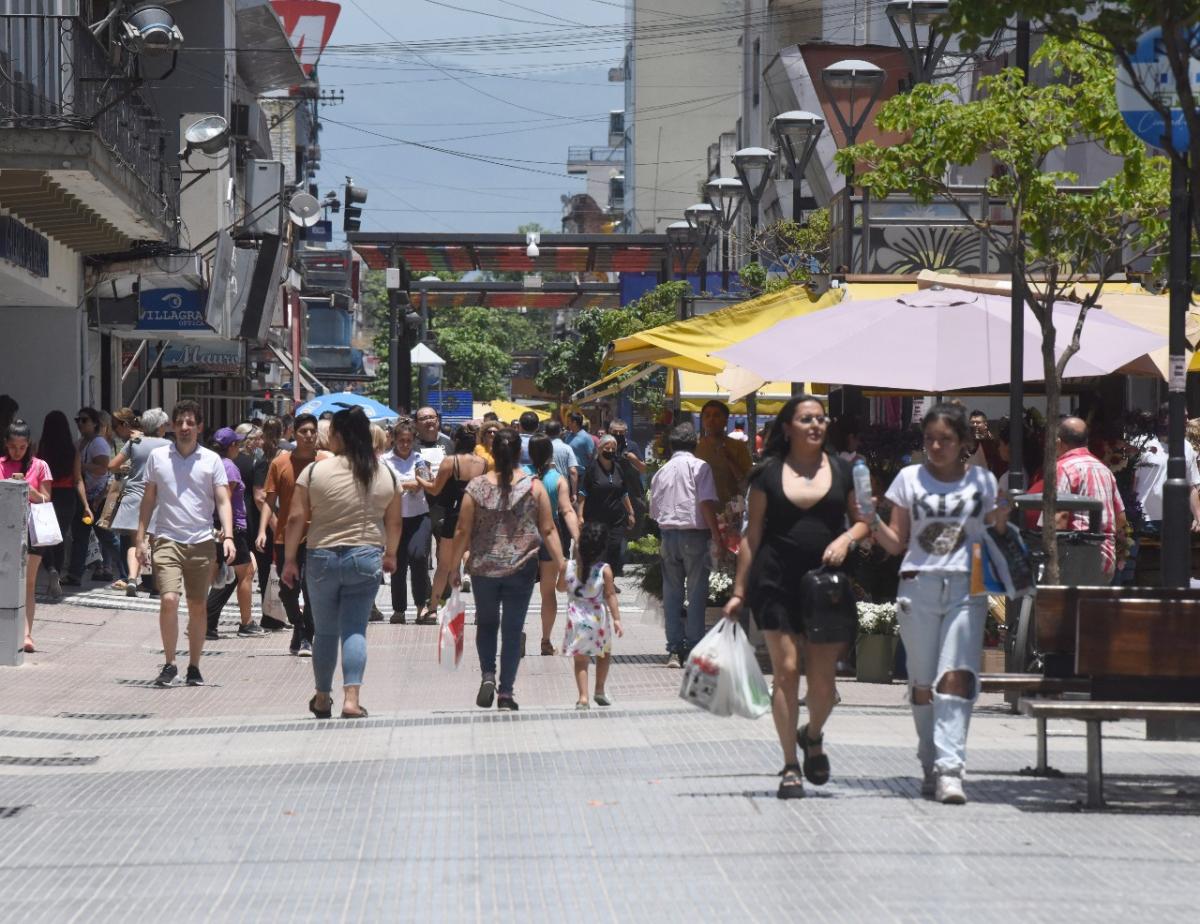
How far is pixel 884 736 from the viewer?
1009 centimetres

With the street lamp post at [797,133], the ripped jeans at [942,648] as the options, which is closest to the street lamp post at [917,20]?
the street lamp post at [797,133]

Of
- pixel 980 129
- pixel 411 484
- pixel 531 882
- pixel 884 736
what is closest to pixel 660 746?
pixel 884 736

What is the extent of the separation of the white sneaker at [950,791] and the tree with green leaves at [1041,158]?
12.2 ft

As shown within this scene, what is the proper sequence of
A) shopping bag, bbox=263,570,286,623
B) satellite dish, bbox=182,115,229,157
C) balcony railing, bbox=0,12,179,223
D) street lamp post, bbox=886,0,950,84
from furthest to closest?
1. satellite dish, bbox=182,115,229,157
2. shopping bag, bbox=263,570,286,623
3. balcony railing, bbox=0,12,179,223
4. street lamp post, bbox=886,0,950,84

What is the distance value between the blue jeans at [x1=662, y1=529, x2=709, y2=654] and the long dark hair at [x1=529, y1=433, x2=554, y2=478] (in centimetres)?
108


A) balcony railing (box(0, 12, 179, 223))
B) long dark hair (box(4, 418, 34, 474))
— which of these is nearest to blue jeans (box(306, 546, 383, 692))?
long dark hair (box(4, 418, 34, 474))

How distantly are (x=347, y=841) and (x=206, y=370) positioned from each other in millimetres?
31161

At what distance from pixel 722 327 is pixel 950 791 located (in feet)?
25.5

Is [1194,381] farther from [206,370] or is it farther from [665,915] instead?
[206,370]

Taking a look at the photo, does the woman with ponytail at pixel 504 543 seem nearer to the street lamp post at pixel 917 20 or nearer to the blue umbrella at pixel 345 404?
the street lamp post at pixel 917 20

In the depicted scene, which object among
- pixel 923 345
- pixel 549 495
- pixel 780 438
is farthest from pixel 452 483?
pixel 780 438

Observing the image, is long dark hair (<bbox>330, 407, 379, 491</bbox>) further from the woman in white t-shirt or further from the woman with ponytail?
the woman in white t-shirt

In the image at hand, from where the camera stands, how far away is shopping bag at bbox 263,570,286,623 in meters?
17.3

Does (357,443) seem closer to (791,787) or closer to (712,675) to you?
(712,675)
